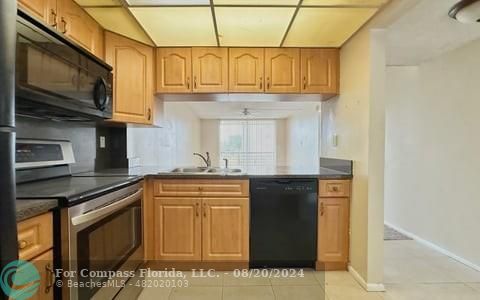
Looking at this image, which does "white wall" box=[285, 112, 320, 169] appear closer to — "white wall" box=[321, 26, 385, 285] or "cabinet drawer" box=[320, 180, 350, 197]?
"cabinet drawer" box=[320, 180, 350, 197]

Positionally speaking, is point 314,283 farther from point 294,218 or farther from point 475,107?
point 475,107

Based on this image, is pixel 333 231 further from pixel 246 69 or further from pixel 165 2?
pixel 165 2

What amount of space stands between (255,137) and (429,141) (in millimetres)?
6750

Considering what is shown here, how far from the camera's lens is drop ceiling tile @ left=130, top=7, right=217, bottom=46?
2.15 meters

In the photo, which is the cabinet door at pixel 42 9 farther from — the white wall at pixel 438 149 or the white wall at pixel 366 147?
the white wall at pixel 438 149

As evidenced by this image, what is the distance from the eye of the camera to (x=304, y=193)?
2.66 metres

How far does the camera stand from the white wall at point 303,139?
6336 millimetres

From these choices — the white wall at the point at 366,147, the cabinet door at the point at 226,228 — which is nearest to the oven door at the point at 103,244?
the cabinet door at the point at 226,228

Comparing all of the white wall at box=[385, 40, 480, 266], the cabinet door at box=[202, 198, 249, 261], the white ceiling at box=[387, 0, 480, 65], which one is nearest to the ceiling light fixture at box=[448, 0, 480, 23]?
the white ceiling at box=[387, 0, 480, 65]

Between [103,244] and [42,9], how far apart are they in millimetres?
1361

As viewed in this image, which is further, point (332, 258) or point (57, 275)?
point (332, 258)

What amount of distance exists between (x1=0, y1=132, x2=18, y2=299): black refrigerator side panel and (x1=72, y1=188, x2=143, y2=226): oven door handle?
529mm

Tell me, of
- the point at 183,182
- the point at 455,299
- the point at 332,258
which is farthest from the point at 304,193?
the point at 455,299

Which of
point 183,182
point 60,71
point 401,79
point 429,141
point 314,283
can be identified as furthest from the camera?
point 401,79
